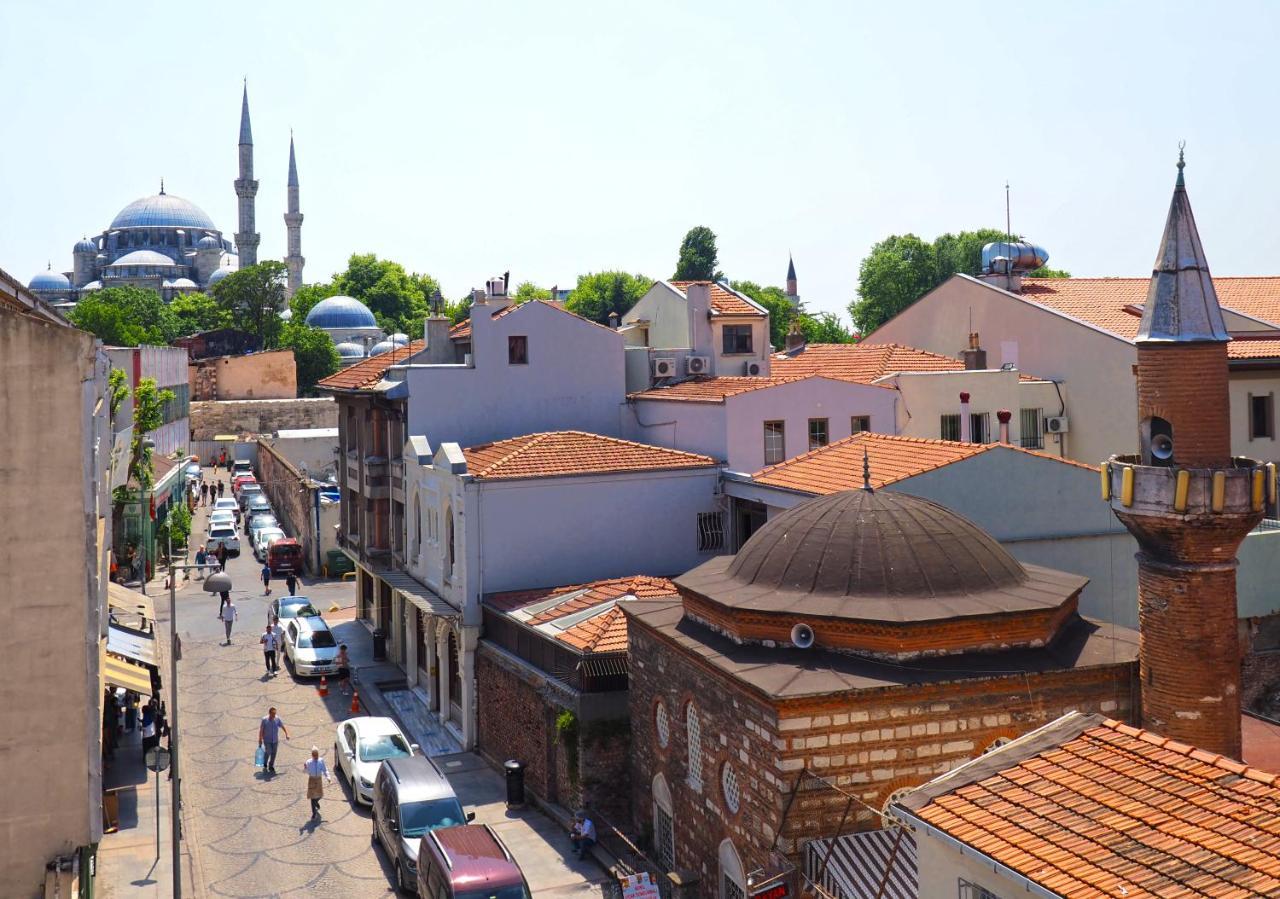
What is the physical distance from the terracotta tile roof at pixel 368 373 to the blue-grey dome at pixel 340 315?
74.5 m

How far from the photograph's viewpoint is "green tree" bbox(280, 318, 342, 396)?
101750mm

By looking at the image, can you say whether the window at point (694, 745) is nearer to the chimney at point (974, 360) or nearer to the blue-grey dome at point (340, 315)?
the chimney at point (974, 360)

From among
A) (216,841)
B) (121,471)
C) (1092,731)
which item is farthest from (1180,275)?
(121,471)

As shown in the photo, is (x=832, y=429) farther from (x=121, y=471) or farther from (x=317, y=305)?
(x=317, y=305)

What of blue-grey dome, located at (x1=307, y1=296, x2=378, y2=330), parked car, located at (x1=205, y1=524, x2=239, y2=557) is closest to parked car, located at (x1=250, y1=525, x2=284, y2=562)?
parked car, located at (x1=205, y1=524, x2=239, y2=557)

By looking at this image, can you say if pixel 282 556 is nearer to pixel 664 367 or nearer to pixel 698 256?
pixel 664 367

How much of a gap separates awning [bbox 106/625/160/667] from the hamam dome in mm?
13448

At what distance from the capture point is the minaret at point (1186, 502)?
1574cm

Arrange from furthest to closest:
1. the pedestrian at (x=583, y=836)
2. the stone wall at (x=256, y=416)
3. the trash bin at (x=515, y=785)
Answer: the stone wall at (x=256, y=416), the trash bin at (x=515, y=785), the pedestrian at (x=583, y=836)

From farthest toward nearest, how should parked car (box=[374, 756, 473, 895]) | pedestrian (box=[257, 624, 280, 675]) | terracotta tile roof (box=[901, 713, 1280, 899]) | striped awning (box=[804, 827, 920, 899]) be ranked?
pedestrian (box=[257, 624, 280, 675]) → parked car (box=[374, 756, 473, 895]) → striped awning (box=[804, 827, 920, 899]) → terracotta tile roof (box=[901, 713, 1280, 899])

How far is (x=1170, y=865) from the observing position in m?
10.1

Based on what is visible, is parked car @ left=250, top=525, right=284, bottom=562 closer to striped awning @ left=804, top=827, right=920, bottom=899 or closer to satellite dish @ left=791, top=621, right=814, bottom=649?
satellite dish @ left=791, top=621, right=814, bottom=649

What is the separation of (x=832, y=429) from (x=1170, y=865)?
2009 cm

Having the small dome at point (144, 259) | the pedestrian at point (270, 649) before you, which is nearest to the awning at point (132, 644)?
the pedestrian at point (270, 649)
